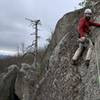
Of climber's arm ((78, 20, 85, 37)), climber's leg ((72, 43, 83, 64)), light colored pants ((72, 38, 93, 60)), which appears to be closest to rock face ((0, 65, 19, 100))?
climber's leg ((72, 43, 83, 64))

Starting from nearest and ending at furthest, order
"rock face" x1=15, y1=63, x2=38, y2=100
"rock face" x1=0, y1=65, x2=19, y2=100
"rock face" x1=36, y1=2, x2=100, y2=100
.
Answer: "rock face" x1=36, y1=2, x2=100, y2=100 → "rock face" x1=15, y1=63, x2=38, y2=100 → "rock face" x1=0, y1=65, x2=19, y2=100

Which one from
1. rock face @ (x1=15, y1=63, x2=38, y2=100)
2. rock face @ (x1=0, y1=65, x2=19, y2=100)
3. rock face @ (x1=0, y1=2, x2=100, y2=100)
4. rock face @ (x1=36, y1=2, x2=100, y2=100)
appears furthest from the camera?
rock face @ (x1=0, y1=65, x2=19, y2=100)

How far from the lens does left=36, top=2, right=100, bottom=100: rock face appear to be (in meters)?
15.3

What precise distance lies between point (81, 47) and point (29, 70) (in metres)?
17.4

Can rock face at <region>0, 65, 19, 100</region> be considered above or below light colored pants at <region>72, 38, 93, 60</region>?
below

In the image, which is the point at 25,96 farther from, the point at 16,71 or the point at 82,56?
the point at 82,56

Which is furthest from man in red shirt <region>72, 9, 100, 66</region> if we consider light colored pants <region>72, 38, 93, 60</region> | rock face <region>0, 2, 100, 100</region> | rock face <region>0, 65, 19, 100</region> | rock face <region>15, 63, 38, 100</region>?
rock face <region>0, 65, 19, 100</region>

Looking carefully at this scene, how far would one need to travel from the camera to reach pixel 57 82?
18.5 meters

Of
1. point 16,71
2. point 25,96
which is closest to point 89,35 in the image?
point 25,96

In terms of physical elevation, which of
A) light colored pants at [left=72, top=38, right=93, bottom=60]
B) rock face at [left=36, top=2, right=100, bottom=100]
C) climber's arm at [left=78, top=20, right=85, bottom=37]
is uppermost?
climber's arm at [left=78, top=20, right=85, bottom=37]

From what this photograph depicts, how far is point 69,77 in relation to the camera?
Result: 17.6 metres

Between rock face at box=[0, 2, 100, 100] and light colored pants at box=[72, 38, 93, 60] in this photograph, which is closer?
rock face at box=[0, 2, 100, 100]

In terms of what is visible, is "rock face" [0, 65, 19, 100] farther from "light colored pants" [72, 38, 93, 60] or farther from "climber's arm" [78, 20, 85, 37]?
"climber's arm" [78, 20, 85, 37]

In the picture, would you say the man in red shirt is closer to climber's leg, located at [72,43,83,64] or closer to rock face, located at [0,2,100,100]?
climber's leg, located at [72,43,83,64]
